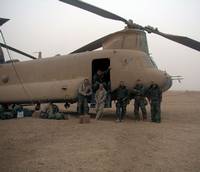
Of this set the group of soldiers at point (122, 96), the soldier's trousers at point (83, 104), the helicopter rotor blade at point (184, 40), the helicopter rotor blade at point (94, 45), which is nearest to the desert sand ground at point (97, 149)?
the group of soldiers at point (122, 96)

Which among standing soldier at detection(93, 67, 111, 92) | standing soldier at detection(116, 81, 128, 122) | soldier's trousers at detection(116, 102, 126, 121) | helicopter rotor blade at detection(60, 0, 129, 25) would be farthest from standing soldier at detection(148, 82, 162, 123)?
helicopter rotor blade at detection(60, 0, 129, 25)

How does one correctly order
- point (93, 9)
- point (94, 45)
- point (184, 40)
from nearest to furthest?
point (93, 9), point (184, 40), point (94, 45)

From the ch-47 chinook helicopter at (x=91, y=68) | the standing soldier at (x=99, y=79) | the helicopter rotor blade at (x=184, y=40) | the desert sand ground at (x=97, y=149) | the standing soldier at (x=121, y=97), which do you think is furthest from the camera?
the standing soldier at (x=99, y=79)

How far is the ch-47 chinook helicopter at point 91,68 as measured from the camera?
35.7 feet

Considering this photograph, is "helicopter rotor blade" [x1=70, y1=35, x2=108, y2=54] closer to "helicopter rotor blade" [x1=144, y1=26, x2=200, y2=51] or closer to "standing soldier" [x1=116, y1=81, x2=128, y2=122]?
"helicopter rotor blade" [x1=144, y1=26, x2=200, y2=51]

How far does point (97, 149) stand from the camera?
5.71 meters

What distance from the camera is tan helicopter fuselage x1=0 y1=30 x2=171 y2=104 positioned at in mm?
Result: 10961

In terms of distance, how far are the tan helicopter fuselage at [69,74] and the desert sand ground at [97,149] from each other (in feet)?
9.86

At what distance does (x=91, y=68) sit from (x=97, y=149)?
20.1 feet

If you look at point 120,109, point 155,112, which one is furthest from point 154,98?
point 120,109

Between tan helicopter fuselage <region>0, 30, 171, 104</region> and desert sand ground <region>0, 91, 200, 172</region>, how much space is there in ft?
9.86

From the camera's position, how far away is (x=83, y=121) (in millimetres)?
9461

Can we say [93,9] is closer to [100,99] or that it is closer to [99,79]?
[99,79]

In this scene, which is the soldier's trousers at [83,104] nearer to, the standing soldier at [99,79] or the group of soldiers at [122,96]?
the group of soldiers at [122,96]
